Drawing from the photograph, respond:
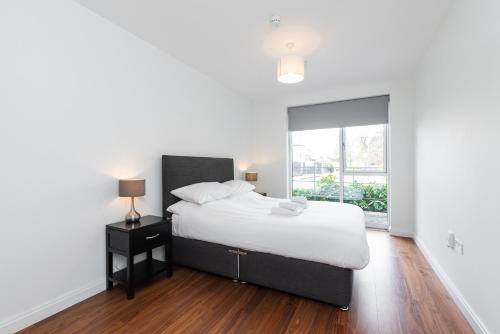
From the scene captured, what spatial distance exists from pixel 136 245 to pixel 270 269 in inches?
48.7

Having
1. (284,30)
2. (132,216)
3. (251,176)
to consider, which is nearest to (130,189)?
(132,216)

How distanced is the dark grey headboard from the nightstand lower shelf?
571 mm

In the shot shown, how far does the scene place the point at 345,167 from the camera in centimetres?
446

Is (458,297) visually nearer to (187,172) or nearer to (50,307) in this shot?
(187,172)

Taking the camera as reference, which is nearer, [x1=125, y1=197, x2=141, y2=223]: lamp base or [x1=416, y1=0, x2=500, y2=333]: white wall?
A: [x1=416, y1=0, x2=500, y2=333]: white wall

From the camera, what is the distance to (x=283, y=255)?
6.74ft

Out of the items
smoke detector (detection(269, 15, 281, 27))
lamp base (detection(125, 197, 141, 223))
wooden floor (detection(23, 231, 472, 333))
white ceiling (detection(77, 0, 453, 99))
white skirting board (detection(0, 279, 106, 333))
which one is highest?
white ceiling (detection(77, 0, 453, 99))

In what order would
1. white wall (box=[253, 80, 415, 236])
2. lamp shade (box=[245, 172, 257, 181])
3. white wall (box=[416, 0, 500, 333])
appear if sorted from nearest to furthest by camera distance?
white wall (box=[416, 0, 500, 333]), white wall (box=[253, 80, 415, 236]), lamp shade (box=[245, 172, 257, 181])

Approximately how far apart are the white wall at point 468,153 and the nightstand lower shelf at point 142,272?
261 cm

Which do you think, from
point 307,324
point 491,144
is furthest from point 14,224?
point 491,144

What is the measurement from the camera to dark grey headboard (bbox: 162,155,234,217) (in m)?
2.81

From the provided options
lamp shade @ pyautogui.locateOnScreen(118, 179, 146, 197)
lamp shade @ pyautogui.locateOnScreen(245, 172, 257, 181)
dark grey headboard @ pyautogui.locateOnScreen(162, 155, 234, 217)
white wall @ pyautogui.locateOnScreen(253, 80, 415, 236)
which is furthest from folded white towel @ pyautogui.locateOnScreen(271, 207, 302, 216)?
white wall @ pyautogui.locateOnScreen(253, 80, 415, 236)

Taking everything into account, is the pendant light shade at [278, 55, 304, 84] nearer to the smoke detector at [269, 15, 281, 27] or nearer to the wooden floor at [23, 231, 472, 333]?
the smoke detector at [269, 15, 281, 27]

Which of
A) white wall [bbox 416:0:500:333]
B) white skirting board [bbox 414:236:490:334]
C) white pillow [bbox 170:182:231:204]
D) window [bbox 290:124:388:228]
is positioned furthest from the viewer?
window [bbox 290:124:388:228]
